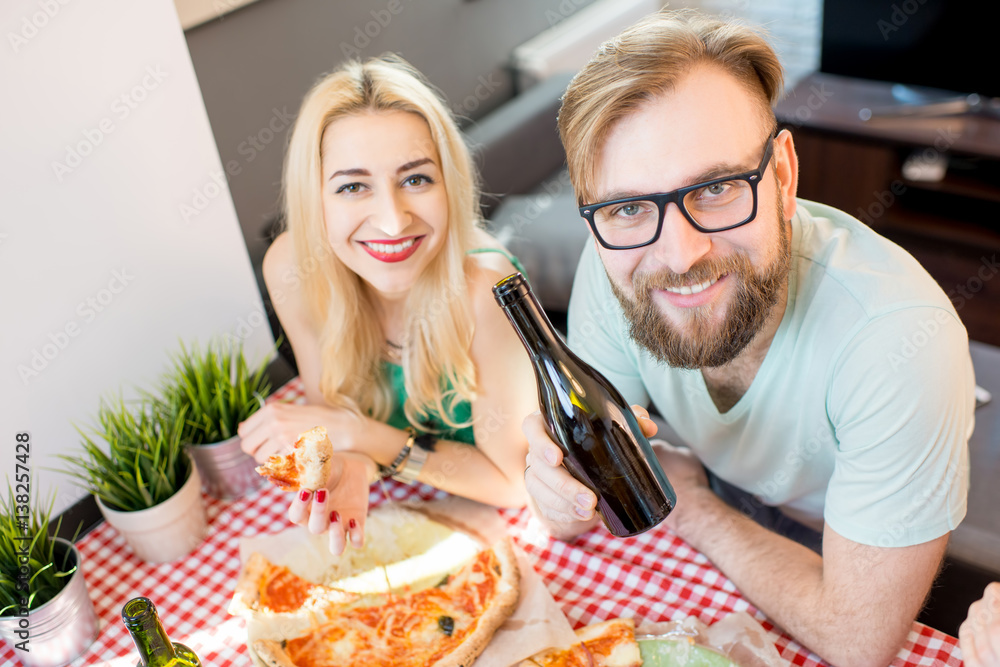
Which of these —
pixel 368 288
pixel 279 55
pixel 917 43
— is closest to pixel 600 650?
pixel 368 288

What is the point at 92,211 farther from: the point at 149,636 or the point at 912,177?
the point at 912,177

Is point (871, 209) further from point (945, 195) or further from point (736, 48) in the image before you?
point (736, 48)

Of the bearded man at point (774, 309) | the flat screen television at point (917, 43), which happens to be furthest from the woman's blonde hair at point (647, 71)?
the flat screen television at point (917, 43)

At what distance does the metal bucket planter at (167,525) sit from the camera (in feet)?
4.75

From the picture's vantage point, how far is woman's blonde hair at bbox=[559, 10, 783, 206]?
1098mm

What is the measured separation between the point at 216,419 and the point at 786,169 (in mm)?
1163

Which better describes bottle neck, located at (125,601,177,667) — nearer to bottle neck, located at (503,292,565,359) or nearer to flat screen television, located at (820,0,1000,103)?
bottle neck, located at (503,292,565,359)

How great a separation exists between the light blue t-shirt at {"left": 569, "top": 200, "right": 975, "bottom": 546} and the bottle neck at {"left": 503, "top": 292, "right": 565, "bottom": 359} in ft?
1.09

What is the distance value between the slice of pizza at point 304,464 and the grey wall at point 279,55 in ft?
3.37

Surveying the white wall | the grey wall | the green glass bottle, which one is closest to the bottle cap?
the green glass bottle

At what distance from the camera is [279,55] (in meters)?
2.02

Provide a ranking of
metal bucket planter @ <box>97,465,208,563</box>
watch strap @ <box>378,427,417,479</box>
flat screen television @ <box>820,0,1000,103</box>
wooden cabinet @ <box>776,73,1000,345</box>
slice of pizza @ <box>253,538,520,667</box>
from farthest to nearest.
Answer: wooden cabinet @ <box>776,73,1000,345</box>
flat screen television @ <box>820,0,1000,103</box>
watch strap @ <box>378,427,417,479</box>
metal bucket planter @ <box>97,465,208,563</box>
slice of pizza @ <box>253,538,520,667</box>

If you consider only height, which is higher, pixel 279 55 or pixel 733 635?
pixel 279 55

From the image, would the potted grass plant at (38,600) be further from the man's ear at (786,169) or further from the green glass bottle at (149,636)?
the man's ear at (786,169)
